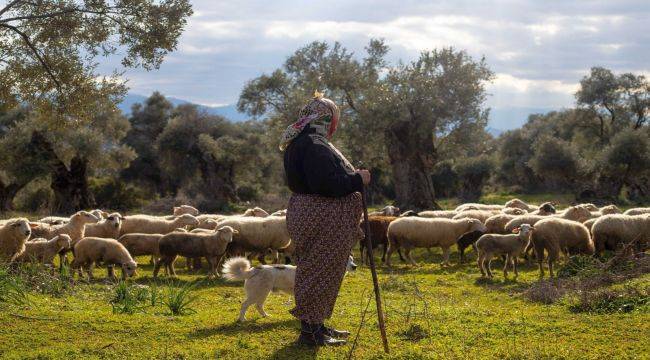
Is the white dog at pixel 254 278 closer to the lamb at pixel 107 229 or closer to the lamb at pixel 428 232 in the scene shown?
the lamb at pixel 428 232

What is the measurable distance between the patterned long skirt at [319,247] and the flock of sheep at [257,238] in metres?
6.83

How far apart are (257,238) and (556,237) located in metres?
6.97

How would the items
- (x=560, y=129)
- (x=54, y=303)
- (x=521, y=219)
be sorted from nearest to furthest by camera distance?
1. (x=54, y=303)
2. (x=521, y=219)
3. (x=560, y=129)

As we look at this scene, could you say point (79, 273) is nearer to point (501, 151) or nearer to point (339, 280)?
point (339, 280)

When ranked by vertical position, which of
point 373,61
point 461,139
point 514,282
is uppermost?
point 373,61

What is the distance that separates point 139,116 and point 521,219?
150 feet

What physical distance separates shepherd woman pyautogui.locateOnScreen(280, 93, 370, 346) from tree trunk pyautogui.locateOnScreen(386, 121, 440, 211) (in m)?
24.7

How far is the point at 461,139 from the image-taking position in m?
32.0

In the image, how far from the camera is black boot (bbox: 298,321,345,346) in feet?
24.6

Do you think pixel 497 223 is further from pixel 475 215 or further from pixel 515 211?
pixel 515 211

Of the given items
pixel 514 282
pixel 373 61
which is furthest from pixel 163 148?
pixel 514 282

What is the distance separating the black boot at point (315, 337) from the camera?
7484 millimetres

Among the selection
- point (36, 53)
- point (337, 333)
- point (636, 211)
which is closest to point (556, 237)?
point (636, 211)

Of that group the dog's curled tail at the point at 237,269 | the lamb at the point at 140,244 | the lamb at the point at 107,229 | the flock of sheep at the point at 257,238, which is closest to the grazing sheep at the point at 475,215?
the flock of sheep at the point at 257,238
